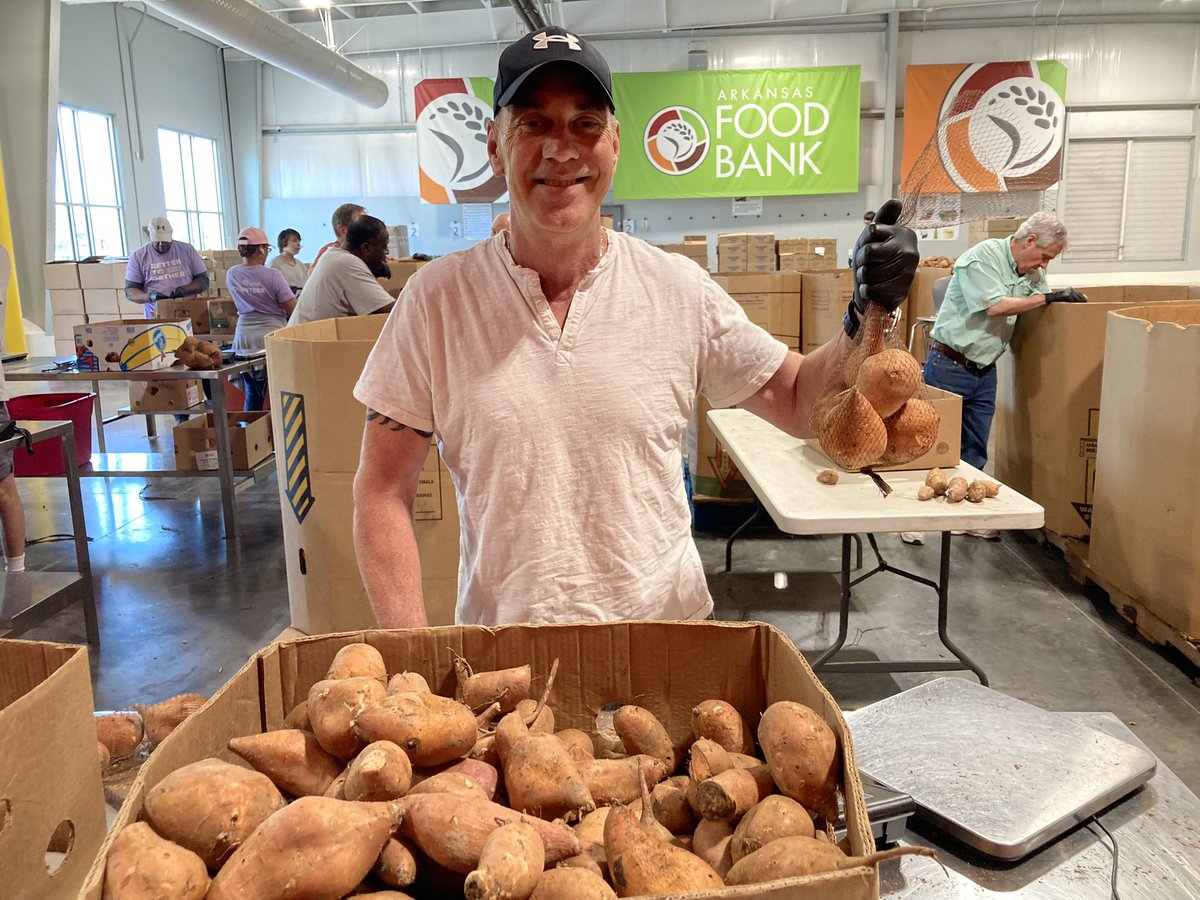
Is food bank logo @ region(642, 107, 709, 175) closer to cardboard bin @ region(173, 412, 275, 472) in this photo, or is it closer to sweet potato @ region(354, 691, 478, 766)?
cardboard bin @ region(173, 412, 275, 472)

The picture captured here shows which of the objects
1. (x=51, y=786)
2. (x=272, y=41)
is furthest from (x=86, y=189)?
(x=51, y=786)

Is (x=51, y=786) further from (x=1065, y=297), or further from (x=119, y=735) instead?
(x=1065, y=297)

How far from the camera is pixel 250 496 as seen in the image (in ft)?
18.9

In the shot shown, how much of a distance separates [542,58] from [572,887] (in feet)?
3.36

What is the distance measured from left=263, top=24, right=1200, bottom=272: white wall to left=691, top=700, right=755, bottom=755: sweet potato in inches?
443

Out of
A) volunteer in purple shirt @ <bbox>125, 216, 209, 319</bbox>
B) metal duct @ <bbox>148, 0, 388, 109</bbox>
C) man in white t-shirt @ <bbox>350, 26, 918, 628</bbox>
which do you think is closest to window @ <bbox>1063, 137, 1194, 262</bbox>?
metal duct @ <bbox>148, 0, 388, 109</bbox>

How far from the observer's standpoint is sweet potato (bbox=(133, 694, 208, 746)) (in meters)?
1.25

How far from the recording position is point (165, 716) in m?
1.27

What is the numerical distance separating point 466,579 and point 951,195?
11137 millimetres

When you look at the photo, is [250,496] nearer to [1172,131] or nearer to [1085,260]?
[1085,260]

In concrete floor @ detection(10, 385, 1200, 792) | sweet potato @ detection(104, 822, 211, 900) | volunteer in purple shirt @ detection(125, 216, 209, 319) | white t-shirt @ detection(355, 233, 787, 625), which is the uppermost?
volunteer in purple shirt @ detection(125, 216, 209, 319)

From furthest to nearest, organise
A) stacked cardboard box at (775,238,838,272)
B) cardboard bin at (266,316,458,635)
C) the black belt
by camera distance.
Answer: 1. stacked cardboard box at (775,238,838,272)
2. the black belt
3. cardboard bin at (266,316,458,635)

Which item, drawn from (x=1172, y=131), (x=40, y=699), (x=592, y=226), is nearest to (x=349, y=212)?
(x=592, y=226)

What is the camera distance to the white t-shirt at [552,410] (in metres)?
1.32
